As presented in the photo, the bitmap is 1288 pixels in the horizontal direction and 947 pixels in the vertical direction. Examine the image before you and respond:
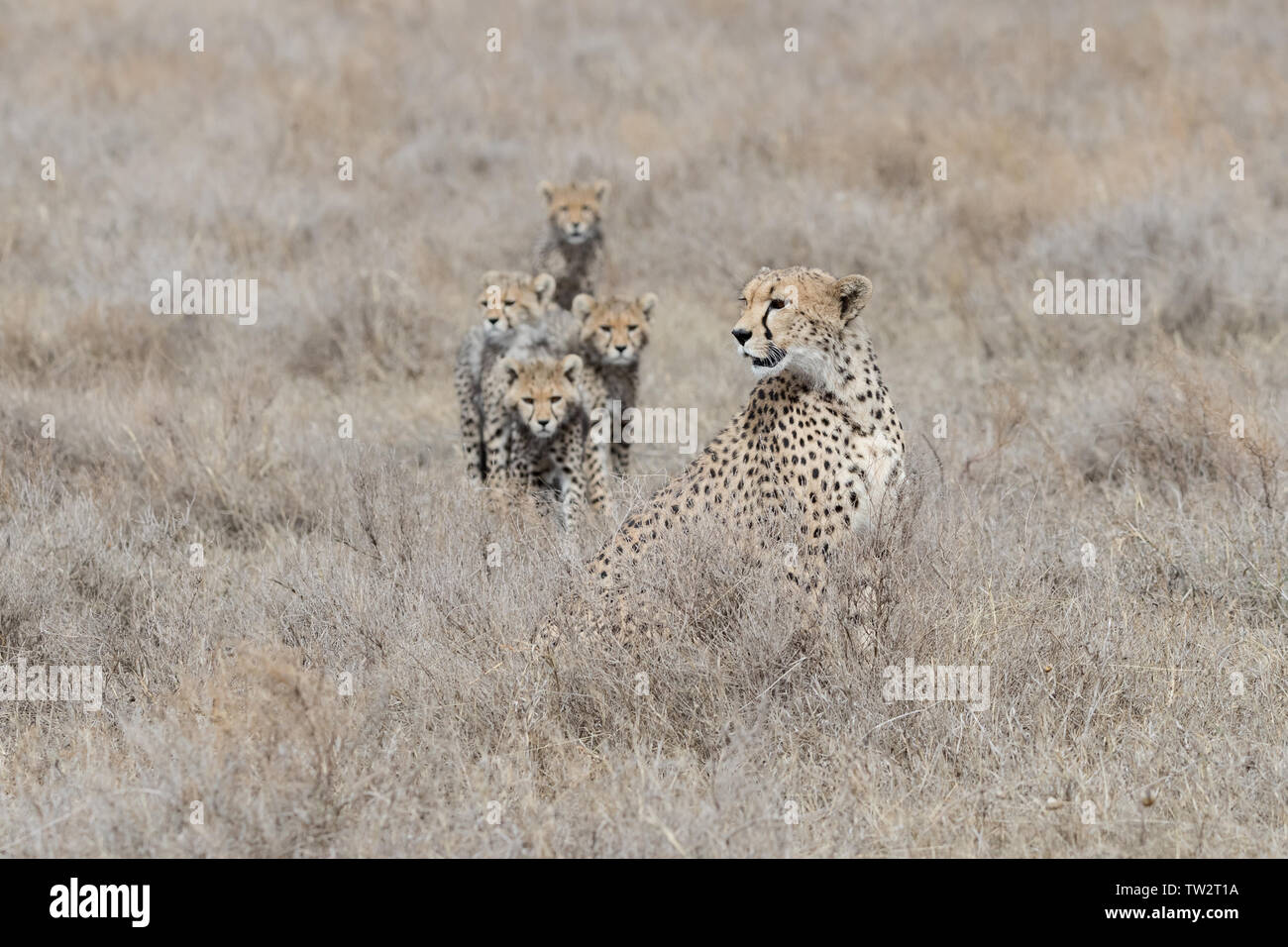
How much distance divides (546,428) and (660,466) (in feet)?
2.26

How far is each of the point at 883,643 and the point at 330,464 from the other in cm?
282

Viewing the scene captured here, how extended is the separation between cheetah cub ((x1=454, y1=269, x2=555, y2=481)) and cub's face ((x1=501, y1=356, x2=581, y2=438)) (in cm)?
48

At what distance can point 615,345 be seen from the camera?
6645 millimetres

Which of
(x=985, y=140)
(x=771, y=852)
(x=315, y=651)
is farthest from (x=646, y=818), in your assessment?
(x=985, y=140)

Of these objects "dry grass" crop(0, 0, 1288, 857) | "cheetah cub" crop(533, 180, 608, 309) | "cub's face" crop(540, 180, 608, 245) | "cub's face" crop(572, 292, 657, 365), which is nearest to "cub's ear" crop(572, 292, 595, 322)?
"cub's face" crop(572, 292, 657, 365)

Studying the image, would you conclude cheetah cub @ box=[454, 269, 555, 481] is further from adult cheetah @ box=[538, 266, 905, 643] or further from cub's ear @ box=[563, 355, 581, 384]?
adult cheetah @ box=[538, 266, 905, 643]

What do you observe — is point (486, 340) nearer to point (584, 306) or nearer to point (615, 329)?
point (584, 306)

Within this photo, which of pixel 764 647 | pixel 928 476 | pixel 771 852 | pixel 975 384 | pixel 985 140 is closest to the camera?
pixel 771 852

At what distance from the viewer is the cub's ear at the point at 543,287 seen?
7203mm

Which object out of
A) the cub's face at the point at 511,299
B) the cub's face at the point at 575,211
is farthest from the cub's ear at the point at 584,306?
the cub's face at the point at 575,211

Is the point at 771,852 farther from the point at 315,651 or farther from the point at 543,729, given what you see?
the point at 315,651

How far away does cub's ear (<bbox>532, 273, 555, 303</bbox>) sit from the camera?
720 centimetres

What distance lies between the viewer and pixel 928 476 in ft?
16.1

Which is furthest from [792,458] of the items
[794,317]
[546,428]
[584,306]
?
[584,306]
